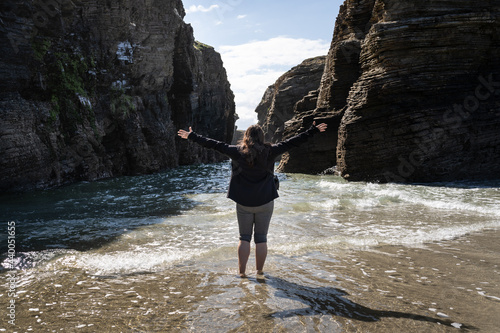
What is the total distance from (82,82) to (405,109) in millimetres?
21196

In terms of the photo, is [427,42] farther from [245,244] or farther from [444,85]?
[245,244]

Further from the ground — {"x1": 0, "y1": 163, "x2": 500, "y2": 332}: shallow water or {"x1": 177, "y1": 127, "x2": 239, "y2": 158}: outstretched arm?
{"x1": 177, "y1": 127, "x2": 239, "y2": 158}: outstretched arm

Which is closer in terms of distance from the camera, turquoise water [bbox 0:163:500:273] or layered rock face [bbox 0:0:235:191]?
turquoise water [bbox 0:163:500:273]

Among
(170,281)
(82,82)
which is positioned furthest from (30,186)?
(170,281)

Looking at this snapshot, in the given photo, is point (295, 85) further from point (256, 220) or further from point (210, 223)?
point (256, 220)

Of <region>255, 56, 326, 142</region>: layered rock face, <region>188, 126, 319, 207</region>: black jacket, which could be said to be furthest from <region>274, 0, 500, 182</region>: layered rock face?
<region>255, 56, 326, 142</region>: layered rock face

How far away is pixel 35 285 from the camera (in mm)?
4391

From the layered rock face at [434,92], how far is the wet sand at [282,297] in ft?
40.1

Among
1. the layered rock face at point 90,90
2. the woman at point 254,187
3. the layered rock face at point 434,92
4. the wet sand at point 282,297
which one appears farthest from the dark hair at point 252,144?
the layered rock face at point 90,90

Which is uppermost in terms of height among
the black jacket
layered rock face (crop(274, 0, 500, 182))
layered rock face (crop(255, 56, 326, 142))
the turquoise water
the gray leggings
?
layered rock face (crop(255, 56, 326, 142))

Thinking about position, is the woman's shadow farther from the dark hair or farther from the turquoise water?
the turquoise water

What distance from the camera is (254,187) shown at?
4.77m

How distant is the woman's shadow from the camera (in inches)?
136

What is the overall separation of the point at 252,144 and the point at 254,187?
591 millimetres
